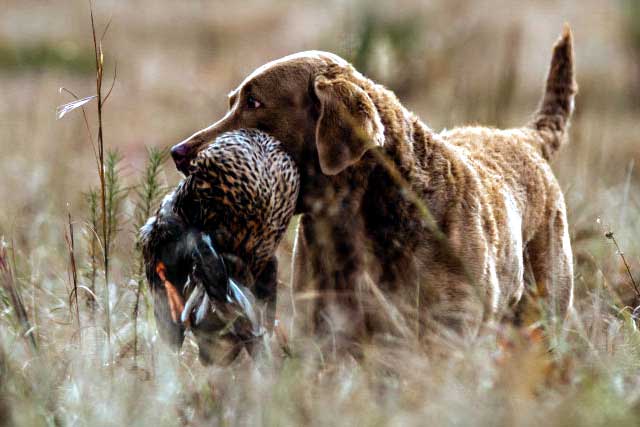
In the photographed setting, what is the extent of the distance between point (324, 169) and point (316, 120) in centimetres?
39

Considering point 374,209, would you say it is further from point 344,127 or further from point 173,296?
point 173,296

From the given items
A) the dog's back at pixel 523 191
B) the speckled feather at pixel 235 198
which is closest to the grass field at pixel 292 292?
the dog's back at pixel 523 191

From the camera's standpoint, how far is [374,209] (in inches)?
156

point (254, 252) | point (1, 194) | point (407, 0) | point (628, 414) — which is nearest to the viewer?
point (628, 414)

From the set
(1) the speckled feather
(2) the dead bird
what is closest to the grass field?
(2) the dead bird

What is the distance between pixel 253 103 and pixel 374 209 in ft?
2.35

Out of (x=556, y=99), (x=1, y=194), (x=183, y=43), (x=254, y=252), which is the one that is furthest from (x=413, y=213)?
(x=183, y=43)

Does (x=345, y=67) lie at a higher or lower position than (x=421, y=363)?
higher

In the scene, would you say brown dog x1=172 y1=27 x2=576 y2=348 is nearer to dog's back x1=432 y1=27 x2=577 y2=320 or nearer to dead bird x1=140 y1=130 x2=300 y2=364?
dog's back x1=432 y1=27 x2=577 y2=320

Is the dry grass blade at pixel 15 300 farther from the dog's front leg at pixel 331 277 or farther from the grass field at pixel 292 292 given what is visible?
the dog's front leg at pixel 331 277

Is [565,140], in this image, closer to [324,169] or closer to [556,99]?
[556,99]

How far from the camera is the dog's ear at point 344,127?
12.3 ft

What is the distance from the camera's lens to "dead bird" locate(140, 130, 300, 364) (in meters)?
3.28

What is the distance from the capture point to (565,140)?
5.50 metres
